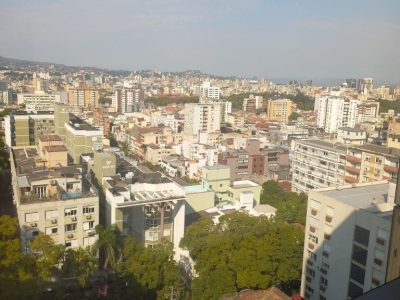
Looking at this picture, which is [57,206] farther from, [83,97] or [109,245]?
[83,97]

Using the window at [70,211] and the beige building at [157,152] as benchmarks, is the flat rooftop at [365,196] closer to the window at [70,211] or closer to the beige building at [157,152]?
the window at [70,211]

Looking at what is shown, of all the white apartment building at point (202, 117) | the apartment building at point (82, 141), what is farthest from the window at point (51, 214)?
the white apartment building at point (202, 117)

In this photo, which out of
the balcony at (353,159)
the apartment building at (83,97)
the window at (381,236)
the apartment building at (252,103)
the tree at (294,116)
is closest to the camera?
the window at (381,236)

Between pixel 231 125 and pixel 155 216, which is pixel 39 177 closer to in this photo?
pixel 155 216

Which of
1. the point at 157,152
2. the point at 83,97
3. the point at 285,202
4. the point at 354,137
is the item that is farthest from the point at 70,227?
the point at 83,97

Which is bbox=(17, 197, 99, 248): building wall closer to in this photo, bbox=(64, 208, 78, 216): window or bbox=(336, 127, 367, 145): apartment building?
bbox=(64, 208, 78, 216): window

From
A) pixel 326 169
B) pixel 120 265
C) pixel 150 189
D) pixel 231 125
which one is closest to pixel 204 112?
pixel 231 125
